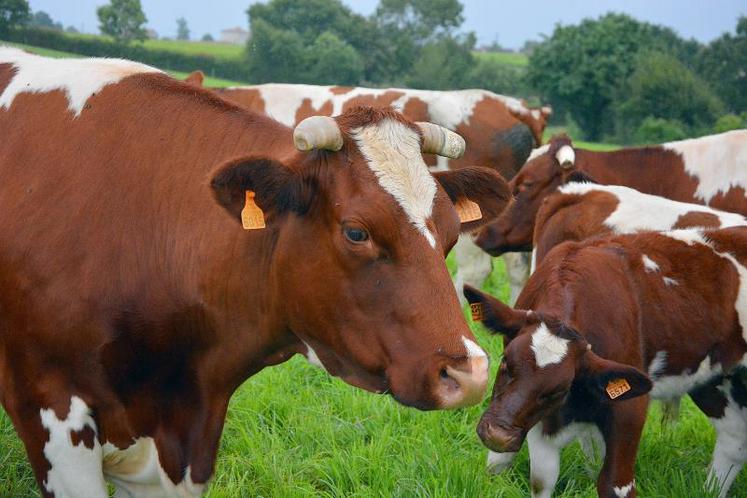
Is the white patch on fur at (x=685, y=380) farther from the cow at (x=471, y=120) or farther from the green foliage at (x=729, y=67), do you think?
the green foliage at (x=729, y=67)

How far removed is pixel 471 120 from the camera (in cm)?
963

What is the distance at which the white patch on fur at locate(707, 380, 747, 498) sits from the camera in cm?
491

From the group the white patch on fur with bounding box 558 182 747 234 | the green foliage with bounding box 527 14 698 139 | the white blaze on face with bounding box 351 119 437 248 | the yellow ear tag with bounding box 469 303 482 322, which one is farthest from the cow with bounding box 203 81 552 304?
the green foliage with bounding box 527 14 698 139

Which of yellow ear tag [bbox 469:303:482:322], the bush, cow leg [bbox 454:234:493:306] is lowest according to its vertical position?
the bush

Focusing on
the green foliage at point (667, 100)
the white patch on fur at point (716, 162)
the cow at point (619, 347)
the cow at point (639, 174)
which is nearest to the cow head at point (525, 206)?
the cow at point (639, 174)

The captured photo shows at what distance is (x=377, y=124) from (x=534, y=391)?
71.7 inches

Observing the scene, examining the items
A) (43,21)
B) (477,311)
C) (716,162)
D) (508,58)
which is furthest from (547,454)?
(508,58)

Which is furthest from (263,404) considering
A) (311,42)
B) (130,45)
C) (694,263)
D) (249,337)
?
(311,42)

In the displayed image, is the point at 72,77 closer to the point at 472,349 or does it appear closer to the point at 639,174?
the point at 472,349

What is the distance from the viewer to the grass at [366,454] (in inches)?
174

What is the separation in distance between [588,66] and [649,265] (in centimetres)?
5855

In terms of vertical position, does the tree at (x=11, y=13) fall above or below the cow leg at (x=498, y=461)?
above

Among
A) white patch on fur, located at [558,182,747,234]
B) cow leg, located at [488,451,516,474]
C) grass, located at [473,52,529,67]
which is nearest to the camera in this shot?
cow leg, located at [488,451,516,474]

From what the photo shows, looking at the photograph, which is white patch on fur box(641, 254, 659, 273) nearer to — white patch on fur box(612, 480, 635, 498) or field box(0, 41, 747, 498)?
field box(0, 41, 747, 498)
